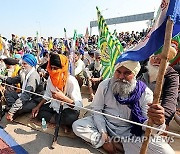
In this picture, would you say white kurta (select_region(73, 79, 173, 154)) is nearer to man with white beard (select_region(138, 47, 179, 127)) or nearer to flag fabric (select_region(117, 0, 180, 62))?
man with white beard (select_region(138, 47, 179, 127))

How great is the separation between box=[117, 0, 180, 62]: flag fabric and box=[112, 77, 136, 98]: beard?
577mm

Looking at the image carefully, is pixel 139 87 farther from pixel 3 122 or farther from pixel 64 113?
pixel 3 122

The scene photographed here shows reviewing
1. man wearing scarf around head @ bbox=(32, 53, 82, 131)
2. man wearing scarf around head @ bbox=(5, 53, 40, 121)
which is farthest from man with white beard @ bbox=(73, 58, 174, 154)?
man wearing scarf around head @ bbox=(5, 53, 40, 121)

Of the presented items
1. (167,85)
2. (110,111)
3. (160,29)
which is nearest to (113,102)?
(110,111)

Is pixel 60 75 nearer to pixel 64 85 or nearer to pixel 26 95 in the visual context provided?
pixel 64 85

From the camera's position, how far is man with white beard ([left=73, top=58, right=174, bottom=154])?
2.62 m

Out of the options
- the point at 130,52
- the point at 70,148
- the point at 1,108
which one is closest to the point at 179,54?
the point at 130,52

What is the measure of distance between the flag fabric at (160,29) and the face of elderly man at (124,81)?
529 mm

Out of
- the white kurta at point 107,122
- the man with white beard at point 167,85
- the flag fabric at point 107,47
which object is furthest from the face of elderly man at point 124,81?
the flag fabric at point 107,47

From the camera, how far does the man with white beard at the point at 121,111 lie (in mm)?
2621

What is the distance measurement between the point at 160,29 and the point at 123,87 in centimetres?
100

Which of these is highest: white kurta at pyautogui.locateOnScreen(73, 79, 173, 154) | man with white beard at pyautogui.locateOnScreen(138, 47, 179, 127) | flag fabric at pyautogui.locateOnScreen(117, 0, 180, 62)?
flag fabric at pyautogui.locateOnScreen(117, 0, 180, 62)

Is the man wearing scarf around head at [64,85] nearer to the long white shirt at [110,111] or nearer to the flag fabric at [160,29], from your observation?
the long white shirt at [110,111]

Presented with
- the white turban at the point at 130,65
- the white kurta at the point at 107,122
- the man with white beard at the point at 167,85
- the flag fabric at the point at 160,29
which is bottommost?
the white kurta at the point at 107,122
